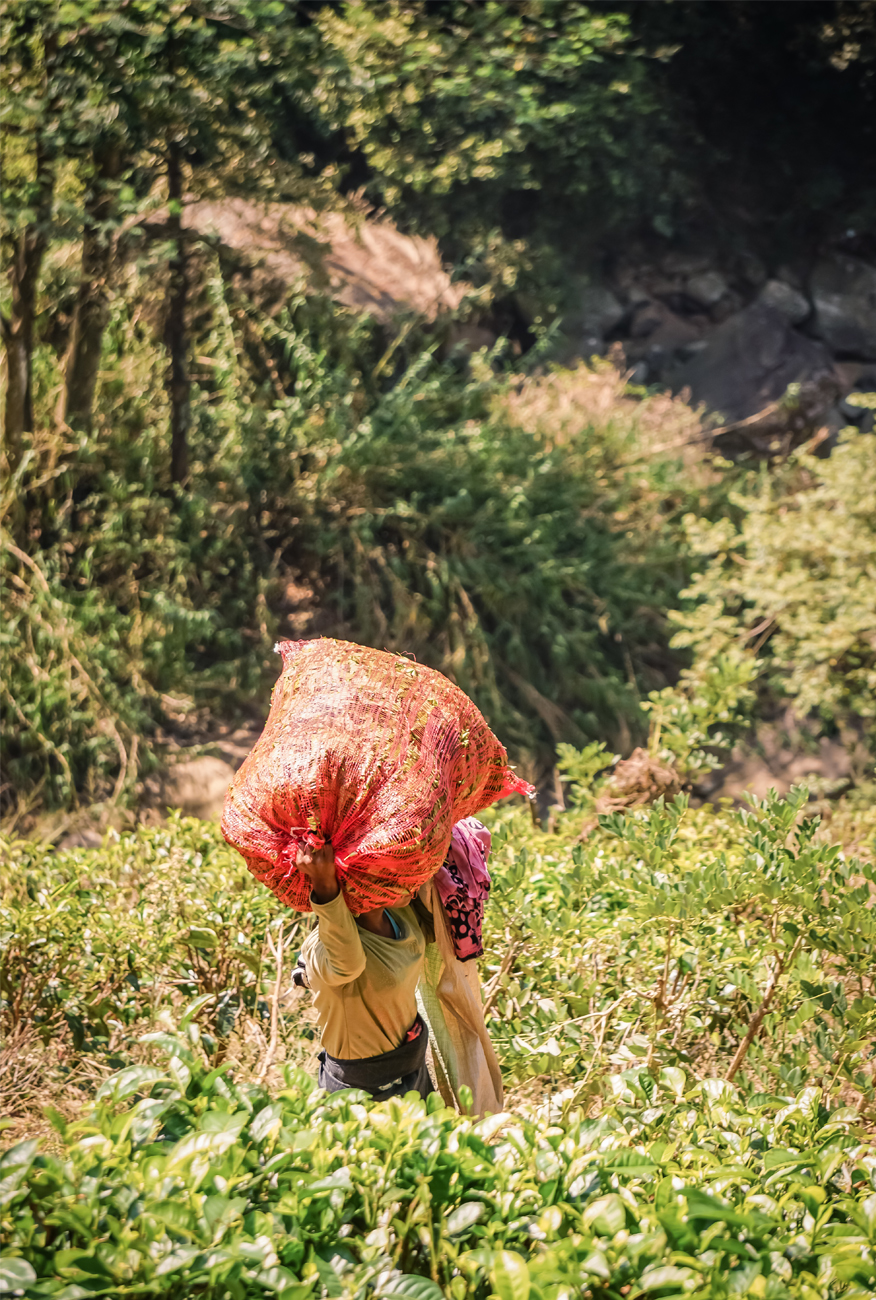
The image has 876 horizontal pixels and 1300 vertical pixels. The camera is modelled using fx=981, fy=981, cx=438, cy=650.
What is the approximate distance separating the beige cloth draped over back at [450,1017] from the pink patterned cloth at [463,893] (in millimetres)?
16

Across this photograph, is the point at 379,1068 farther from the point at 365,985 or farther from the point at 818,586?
the point at 818,586

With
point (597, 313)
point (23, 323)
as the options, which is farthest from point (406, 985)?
point (597, 313)

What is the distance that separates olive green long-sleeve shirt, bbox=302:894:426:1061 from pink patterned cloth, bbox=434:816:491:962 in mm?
86

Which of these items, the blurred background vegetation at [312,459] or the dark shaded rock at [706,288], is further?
the dark shaded rock at [706,288]

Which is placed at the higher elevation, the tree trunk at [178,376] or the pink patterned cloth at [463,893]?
the pink patterned cloth at [463,893]

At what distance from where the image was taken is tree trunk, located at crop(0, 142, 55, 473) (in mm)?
5461

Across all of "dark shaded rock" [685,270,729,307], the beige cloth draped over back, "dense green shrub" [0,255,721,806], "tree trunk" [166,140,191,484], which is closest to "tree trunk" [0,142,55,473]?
"dense green shrub" [0,255,721,806]

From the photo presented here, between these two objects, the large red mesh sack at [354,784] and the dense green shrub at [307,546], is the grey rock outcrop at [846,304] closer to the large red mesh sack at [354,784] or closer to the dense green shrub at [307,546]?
the dense green shrub at [307,546]

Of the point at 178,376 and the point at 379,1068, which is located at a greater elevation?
the point at 379,1068

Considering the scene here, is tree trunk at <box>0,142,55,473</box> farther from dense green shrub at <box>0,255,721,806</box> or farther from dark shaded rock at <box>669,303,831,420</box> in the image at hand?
dark shaded rock at <box>669,303,831,420</box>

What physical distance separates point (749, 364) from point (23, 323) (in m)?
7.07

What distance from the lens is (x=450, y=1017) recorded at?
1869 mm

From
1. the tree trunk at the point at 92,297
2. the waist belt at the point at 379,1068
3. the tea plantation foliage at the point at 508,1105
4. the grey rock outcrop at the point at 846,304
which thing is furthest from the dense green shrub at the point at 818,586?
the grey rock outcrop at the point at 846,304

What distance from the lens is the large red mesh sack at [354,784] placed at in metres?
1.49
